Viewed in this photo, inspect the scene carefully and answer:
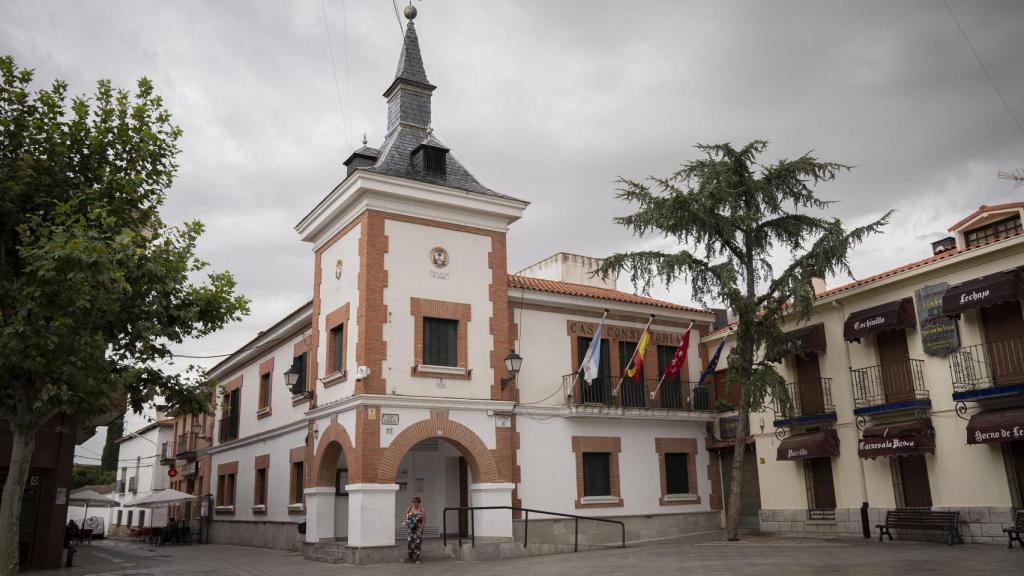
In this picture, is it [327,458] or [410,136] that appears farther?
[410,136]

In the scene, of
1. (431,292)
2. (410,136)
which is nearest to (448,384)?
(431,292)

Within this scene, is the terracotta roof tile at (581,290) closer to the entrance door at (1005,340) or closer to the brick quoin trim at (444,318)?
the brick quoin trim at (444,318)

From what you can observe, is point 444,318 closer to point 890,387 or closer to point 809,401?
point 809,401

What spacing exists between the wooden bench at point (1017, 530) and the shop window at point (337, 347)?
1399 centimetres

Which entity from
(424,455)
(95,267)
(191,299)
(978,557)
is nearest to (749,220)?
(978,557)

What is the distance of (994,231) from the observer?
56.7 ft

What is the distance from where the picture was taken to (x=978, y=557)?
42.4 feet

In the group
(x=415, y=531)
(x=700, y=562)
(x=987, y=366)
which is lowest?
(x=700, y=562)

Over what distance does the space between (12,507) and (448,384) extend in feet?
28.6

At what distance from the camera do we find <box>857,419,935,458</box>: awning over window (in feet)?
53.9

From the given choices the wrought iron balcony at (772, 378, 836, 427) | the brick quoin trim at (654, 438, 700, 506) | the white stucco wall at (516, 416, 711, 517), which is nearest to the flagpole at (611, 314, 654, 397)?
the white stucco wall at (516, 416, 711, 517)

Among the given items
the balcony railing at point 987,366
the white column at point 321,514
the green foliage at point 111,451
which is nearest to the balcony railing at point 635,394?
the white column at point 321,514

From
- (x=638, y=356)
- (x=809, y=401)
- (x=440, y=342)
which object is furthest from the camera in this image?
(x=638, y=356)

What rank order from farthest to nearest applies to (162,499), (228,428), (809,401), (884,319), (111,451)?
1. (111,451)
2. (228,428)
3. (162,499)
4. (809,401)
5. (884,319)
